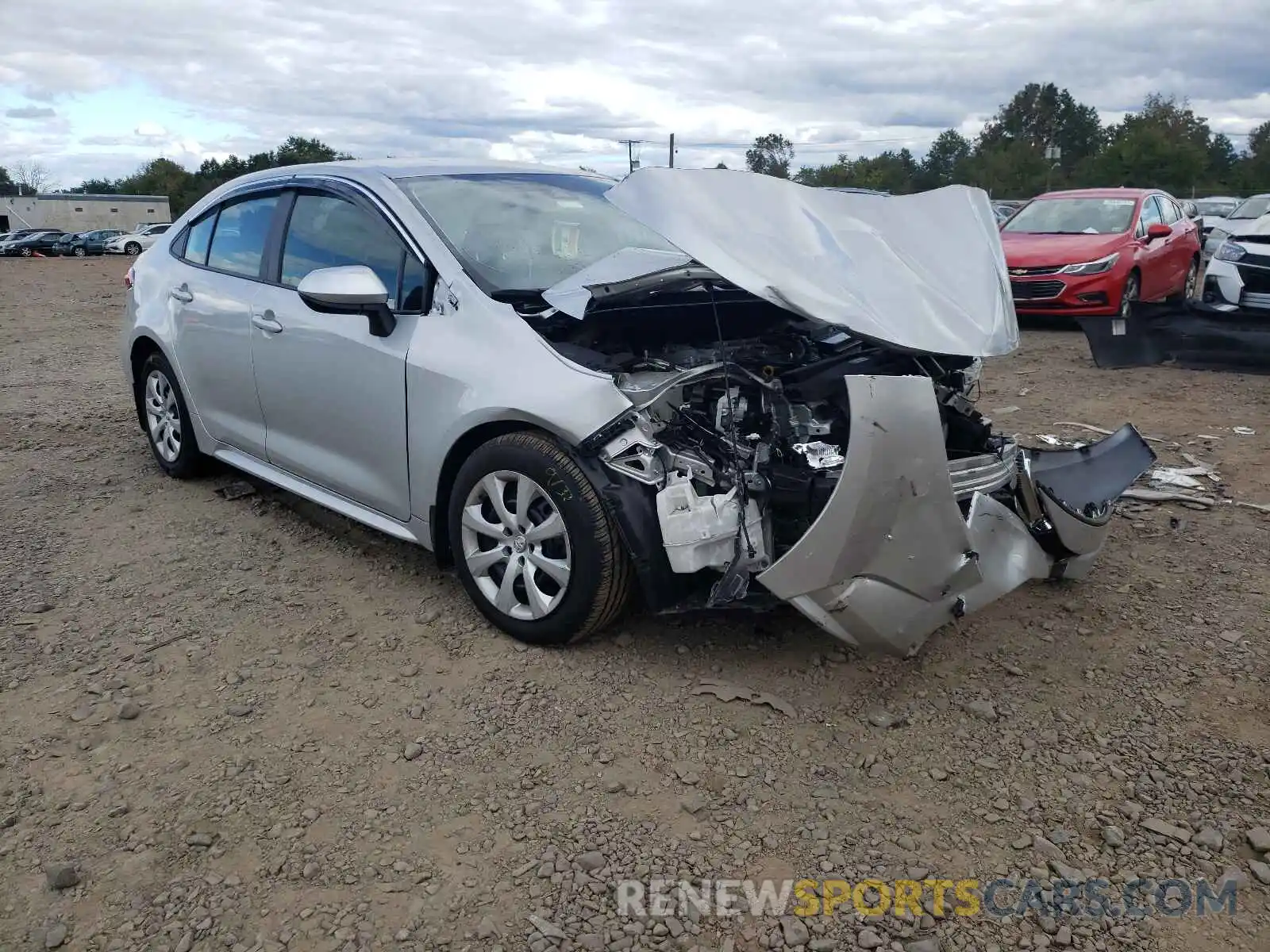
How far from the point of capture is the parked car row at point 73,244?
4119cm

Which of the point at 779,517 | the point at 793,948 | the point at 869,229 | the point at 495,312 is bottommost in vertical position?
the point at 793,948

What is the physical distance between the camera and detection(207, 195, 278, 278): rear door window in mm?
4447

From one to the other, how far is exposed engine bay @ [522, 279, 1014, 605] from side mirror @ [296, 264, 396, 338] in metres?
0.57

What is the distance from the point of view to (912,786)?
8.86ft

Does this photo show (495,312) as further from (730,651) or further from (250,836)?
(250,836)

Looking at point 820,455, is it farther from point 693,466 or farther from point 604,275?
point 604,275

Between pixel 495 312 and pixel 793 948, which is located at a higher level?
pixel 495 312

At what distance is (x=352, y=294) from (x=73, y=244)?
46.5 metres

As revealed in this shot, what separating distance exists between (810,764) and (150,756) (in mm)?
1912

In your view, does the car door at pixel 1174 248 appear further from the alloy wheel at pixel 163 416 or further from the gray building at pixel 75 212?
the gray building at pixel 75 212

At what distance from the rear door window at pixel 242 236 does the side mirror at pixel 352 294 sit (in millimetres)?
1022

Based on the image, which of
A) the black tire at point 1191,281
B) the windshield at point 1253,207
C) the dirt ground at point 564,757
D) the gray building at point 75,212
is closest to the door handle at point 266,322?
the dirt ground at point 564,757

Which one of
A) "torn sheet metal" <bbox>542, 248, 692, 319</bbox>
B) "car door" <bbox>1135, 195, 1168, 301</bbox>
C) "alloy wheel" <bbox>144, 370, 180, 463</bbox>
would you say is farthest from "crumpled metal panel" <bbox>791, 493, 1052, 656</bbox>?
"car door" <bbox>1135, 195, 1168, 301</bbox>

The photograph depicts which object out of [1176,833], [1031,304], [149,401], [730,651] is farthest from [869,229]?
[1031,304]
